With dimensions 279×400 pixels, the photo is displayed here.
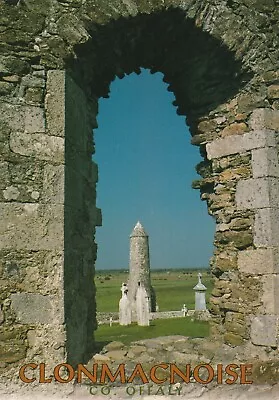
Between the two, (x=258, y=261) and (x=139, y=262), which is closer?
(x=258, y=261)

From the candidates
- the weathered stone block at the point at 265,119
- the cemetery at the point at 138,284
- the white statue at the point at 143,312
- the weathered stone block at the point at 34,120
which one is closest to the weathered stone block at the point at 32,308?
the weathered stone block at the point at 34,120

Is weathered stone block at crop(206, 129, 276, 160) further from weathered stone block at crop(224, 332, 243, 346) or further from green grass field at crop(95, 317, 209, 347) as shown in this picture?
green grass field at crop(95, 317, 209, 347)

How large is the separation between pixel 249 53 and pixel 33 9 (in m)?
2.40

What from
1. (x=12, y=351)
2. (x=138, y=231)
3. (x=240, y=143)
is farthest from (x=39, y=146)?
(x=138, y=231)

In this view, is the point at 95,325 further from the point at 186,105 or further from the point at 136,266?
the point at 136,266

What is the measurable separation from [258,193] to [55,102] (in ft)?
7.90

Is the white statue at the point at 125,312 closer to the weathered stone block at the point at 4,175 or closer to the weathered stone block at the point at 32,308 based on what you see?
the weathered stone block at the point at 32,308

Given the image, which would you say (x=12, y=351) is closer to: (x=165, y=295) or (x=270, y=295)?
(x=270, y=295)

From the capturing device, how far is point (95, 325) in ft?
16.8

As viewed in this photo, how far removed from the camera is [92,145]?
525 cm

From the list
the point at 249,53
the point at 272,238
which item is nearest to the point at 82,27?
the point at 249,53

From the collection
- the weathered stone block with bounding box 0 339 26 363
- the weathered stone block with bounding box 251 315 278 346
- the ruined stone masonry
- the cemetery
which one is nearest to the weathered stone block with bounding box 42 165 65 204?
the ruined stone masonry

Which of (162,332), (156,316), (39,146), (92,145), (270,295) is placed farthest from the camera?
(156,316)

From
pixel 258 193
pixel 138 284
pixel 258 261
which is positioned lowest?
pixel 138 284
